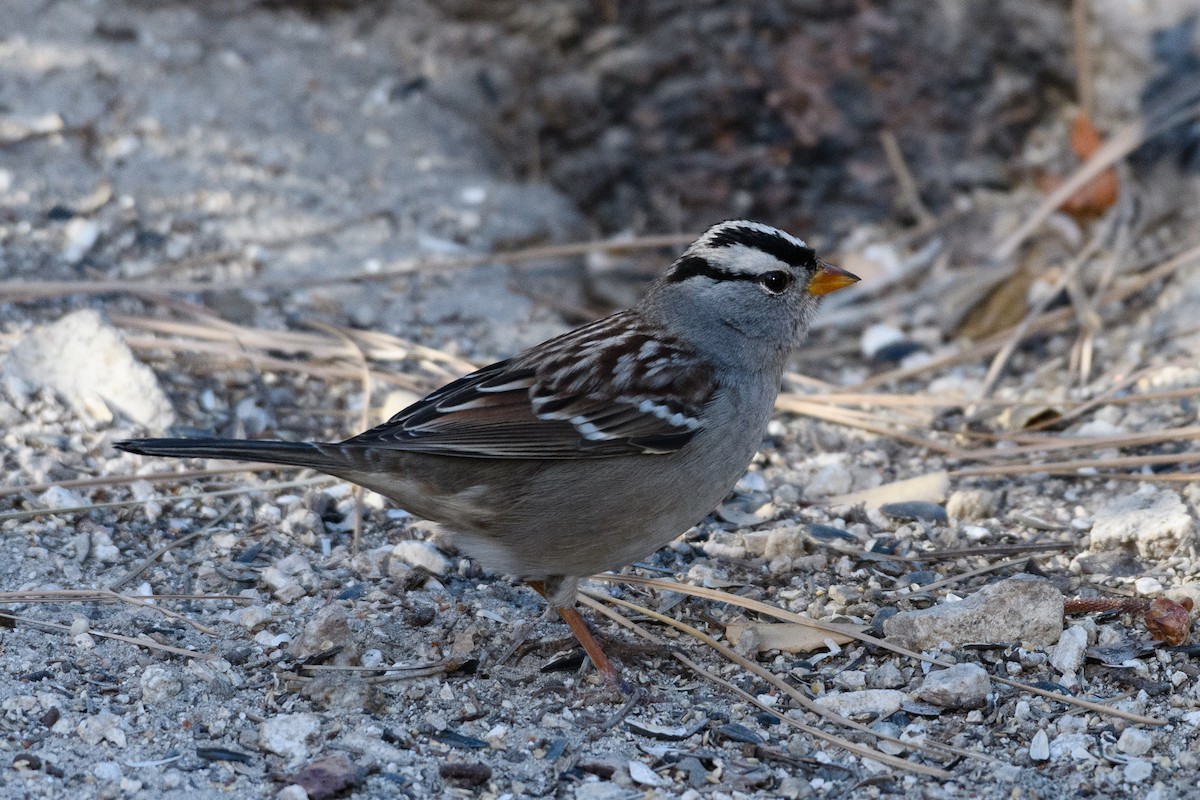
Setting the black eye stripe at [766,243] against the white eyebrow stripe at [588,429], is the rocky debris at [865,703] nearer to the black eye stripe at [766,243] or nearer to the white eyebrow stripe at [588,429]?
the white eyebrow stripe at [588,429]

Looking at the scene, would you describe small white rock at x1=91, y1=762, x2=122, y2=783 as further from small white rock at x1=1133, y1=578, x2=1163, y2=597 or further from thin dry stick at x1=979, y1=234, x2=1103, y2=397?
thin dry stick at x1=979, y1=234, x2=1103, y2=397

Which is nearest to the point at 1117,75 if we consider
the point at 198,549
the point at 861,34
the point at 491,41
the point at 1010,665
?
the point at 861,34

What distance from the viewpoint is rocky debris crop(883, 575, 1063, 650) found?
3.35 metres

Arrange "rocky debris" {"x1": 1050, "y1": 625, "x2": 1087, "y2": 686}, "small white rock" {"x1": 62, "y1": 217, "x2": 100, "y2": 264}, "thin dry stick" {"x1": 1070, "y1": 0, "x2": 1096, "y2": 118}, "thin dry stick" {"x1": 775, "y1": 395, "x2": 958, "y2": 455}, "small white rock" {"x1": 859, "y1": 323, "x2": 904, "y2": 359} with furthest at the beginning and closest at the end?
"thin dry stick" {"x1": 1070, "y1": 0, "x2": 1096, "y2": 118} < "small white rock" {"x1": 859, "y1": 323, "x2": 904, "y2": 359} < "small white rock" {"x1": 62, "y1": 217, "x2": 100, "y2": 264} < "thin dry stick" {"x1": 775, "y1": 395, "x2": 958, "y2": 455} < "rocky debris" {"x1": 1050, "y1": 625, "x2": 1087, "y2": 686}

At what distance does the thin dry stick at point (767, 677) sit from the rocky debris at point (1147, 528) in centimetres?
106

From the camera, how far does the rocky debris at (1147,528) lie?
3.70m

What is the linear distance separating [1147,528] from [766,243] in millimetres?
1301

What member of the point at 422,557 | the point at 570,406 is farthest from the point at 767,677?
the point at 422,557

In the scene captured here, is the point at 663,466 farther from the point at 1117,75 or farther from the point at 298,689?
the point at 1117,75

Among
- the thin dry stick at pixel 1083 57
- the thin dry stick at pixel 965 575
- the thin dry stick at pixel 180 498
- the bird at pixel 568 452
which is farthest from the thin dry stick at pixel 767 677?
the thin dry stick at pixel 1083 57

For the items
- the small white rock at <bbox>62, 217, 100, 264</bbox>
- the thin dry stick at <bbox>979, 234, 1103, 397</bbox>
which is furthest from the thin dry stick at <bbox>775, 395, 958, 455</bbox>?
the small white rock at <bbox>62, 217, 100, 264</bbox>

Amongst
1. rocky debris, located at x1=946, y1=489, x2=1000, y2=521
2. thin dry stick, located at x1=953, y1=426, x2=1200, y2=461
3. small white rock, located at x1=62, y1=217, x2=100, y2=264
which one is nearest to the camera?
rocky debris, located at x1=946, y1=489, x2=1000, y2=521

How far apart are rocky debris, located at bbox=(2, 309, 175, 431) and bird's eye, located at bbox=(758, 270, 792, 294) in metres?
1.91

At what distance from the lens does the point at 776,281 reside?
12.5ft
